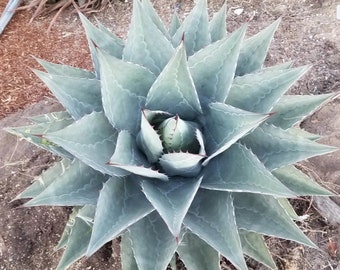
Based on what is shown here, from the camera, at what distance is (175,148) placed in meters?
1.11

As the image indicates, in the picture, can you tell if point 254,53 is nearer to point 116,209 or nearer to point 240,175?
point 240,175

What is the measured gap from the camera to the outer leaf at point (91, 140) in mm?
1026

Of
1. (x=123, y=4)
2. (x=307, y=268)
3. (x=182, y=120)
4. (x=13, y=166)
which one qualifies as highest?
(x=182, y=120)

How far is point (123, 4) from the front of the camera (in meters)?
2.80

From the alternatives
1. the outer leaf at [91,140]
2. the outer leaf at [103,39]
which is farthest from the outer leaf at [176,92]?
the outer leaf at [103,39]

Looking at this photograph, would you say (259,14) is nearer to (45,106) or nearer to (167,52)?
(45,106)

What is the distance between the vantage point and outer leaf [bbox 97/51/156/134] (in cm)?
Result: 108

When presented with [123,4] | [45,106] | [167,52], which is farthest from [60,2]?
[167,52]

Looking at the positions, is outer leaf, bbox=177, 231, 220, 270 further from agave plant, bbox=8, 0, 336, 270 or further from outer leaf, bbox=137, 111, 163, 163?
outer leaf, bbox=137, 111, 163, 163

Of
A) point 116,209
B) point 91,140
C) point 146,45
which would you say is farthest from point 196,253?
point 146,45

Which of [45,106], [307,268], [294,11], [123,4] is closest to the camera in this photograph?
[307,268]

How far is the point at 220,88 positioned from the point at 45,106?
1183 mm

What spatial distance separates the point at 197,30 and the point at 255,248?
1.73ft

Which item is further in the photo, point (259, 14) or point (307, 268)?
point (259, 14)
